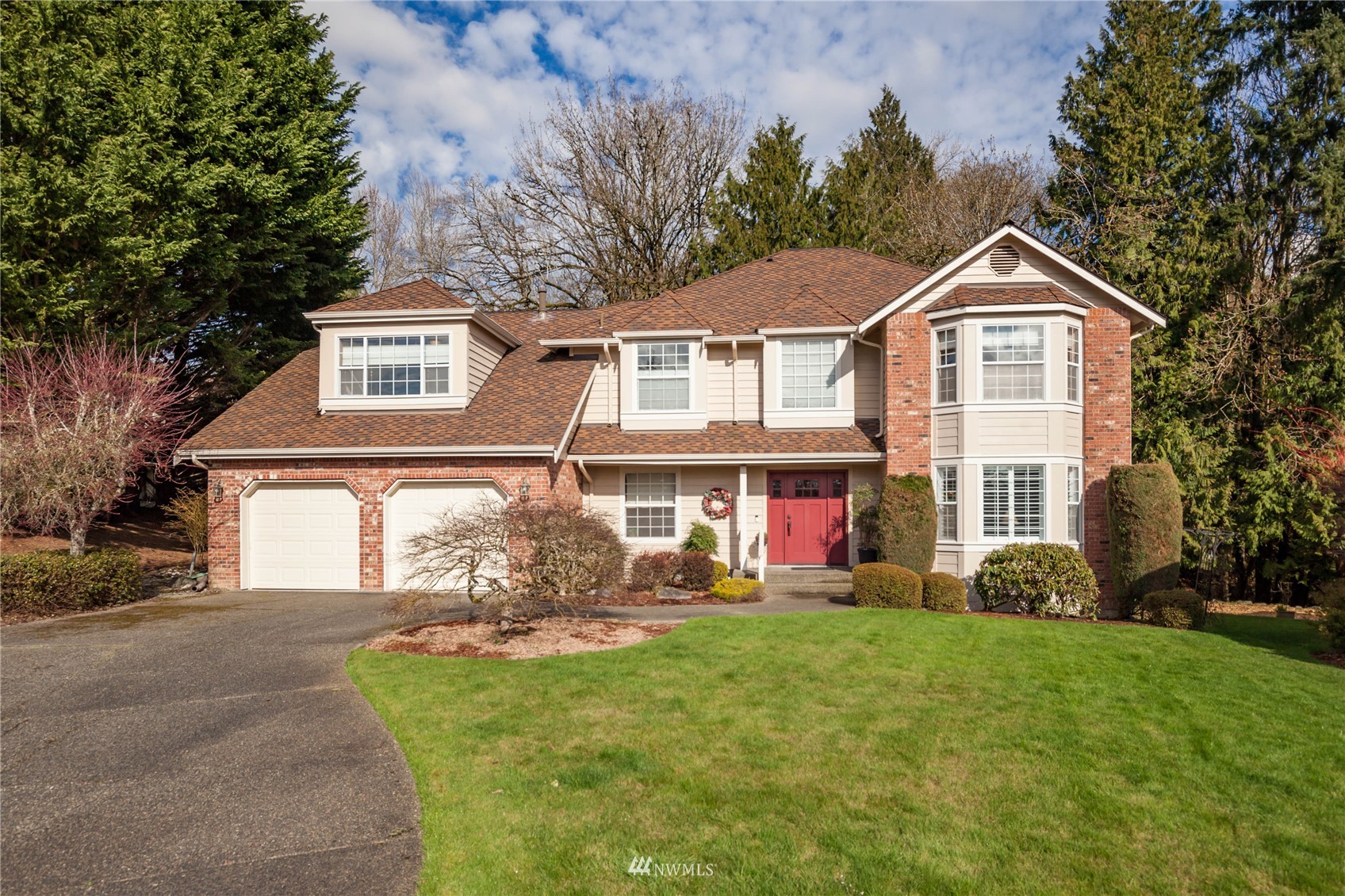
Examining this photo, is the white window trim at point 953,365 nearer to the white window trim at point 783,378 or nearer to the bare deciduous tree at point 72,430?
the white window trim at point 783,378

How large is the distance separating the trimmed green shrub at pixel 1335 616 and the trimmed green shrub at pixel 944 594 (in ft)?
16.4

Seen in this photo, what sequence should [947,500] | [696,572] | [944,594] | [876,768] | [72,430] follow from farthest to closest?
[696,572] → [947,500] → [72,430] → [944,594] → [876,768]

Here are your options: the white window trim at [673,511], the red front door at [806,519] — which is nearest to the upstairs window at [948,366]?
the red front door at [806,519]

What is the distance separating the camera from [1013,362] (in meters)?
15.1

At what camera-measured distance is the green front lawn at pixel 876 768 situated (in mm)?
4578

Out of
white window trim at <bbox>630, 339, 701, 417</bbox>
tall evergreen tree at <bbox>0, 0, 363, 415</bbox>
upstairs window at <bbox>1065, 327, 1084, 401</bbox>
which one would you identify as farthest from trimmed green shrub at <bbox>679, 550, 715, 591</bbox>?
tall evergreen tree at <bbox>0, 0, 363, 415</bbox>

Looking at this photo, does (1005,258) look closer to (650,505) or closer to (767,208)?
(650,505)

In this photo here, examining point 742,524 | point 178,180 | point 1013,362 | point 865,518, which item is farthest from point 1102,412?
point 178,180

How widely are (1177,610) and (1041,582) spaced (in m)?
2.07

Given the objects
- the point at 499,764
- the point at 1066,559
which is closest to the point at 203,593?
the point at 499,764

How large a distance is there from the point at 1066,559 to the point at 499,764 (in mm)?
11406

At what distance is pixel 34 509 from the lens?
44.5 ft

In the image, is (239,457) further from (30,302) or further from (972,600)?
(972,600)

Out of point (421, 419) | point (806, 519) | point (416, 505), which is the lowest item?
point (806, 519)
